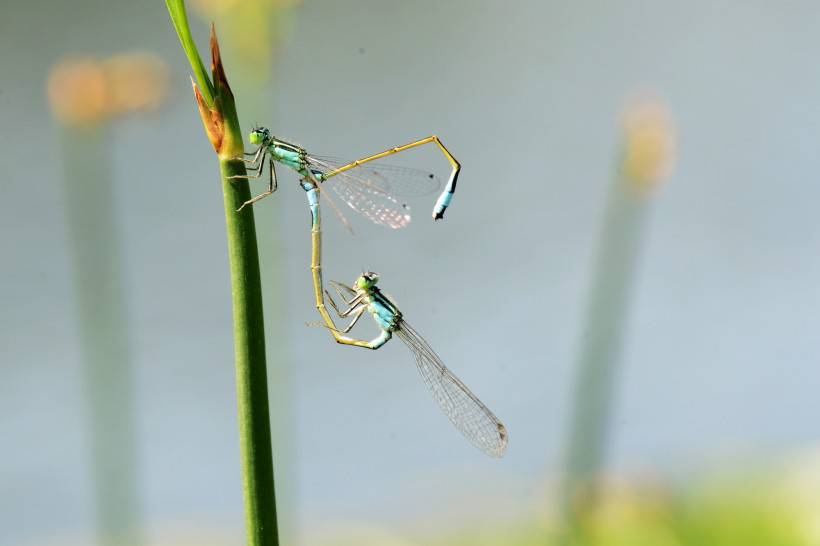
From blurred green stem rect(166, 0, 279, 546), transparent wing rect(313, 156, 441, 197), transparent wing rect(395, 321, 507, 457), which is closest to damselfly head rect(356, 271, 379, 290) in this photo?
transparent wing rect(395, 321, 507, 457)

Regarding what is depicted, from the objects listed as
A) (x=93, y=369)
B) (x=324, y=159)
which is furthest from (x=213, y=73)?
(x=93, y=369)

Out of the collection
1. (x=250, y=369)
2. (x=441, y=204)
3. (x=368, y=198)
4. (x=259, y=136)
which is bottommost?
(x=250, y=369)

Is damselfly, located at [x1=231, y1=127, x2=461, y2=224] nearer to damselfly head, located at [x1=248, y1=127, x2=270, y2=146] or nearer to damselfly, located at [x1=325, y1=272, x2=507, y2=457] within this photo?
damselfly head, located at [x1=248, y1=127, x2=270, y2=146]

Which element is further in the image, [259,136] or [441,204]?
[259,136]

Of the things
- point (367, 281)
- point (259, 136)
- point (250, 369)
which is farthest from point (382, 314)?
point (250, 369)

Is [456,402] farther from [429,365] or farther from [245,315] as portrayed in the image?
[245,315]

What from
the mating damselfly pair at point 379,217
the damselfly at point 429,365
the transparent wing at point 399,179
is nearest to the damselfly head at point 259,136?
the mating damselfly pair at point 379,217
